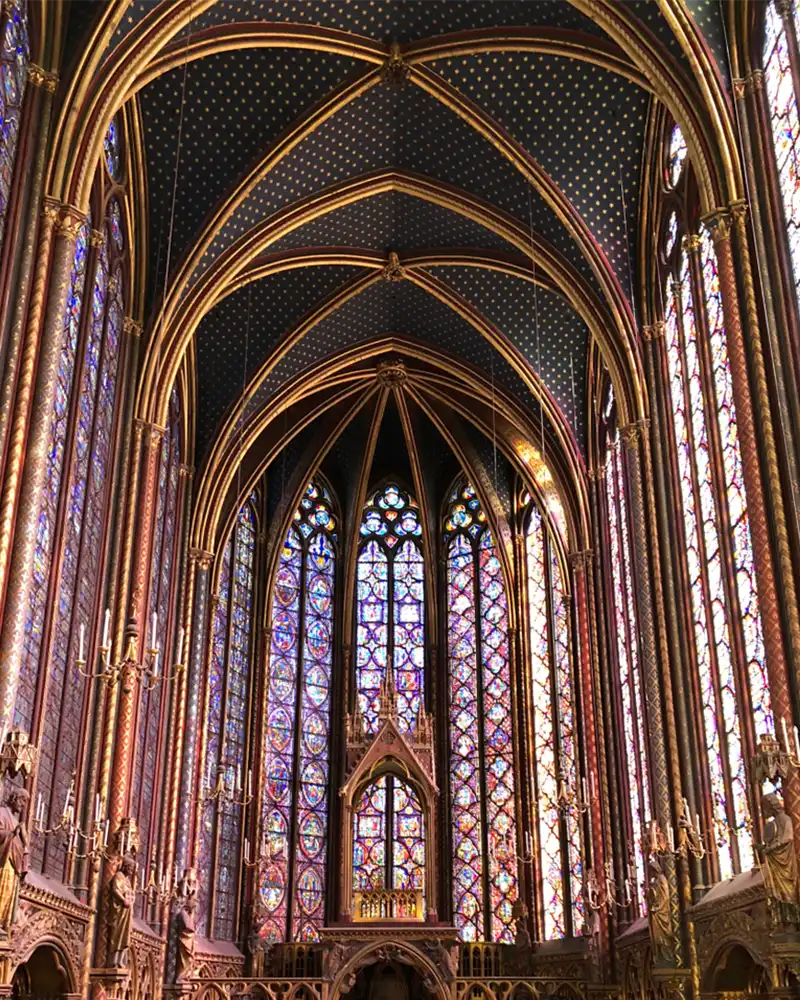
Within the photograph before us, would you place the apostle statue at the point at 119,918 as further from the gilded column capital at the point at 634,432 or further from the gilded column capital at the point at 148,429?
the gilded column capital at the point at 634,432

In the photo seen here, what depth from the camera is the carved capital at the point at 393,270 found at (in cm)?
2456

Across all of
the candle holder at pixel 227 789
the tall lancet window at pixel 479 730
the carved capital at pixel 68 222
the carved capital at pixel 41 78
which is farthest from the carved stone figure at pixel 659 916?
the carved capital at pixel 41 78

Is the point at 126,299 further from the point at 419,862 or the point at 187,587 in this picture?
the point at 419,862

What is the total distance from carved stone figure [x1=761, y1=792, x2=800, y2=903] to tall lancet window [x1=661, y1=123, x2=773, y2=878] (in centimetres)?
186

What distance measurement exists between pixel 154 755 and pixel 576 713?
29.9 feet

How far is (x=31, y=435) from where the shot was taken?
45.2 ft

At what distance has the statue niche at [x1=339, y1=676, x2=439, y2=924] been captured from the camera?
80.3ft

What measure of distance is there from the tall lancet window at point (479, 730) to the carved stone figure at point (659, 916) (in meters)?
10.1

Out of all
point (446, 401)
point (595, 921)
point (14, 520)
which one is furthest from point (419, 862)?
point (14, 520)

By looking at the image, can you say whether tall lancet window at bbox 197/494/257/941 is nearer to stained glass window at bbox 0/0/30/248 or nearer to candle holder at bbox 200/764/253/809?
candle holder at bbox 200/764/253/809

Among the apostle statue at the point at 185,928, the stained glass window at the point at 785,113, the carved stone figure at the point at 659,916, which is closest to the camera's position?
the stained glass window at the point at 785,113

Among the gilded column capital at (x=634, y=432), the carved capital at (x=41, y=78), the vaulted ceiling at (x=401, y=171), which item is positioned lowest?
the gilded column capital at (x=634, y=432)

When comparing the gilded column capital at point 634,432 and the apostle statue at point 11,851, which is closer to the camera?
the apostle statue at point 11,851

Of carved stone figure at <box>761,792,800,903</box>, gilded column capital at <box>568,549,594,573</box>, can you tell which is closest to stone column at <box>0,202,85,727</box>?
carved stone figure at <box>761,792,800,903</box>
